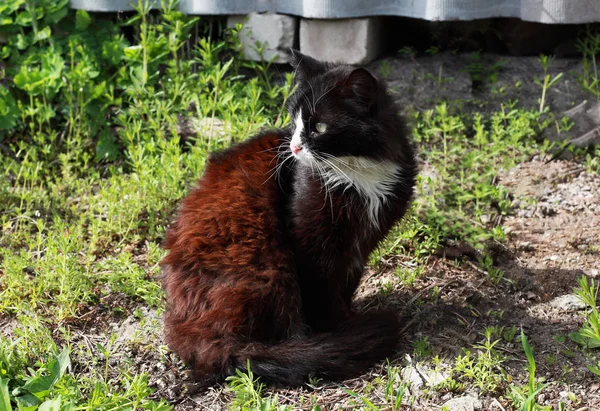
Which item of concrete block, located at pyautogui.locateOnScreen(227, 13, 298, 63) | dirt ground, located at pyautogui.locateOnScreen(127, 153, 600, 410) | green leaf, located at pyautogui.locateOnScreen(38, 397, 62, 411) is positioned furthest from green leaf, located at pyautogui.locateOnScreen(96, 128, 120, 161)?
green leaf, located at pyautogui.locateOnScreen(38, 397, 62, 411)

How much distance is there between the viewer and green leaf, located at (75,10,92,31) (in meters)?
4.46

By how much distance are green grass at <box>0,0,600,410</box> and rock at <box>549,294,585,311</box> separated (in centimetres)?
29

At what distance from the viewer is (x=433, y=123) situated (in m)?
4.21

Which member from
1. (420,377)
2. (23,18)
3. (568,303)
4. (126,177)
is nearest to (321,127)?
(420,377)

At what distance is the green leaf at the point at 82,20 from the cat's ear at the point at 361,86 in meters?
2.50

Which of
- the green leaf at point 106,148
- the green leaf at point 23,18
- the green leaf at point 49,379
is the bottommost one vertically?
the green leaf at point 49,379

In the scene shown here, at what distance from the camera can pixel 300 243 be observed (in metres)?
2.77

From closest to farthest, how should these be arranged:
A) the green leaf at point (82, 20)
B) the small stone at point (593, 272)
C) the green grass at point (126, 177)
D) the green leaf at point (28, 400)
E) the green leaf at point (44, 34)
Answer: the green leaf at point (28, 400) → the green grass at point (126, 177) → the small stone at point (593, 272) → the green leaf at point (44, 34) → the green leaf at point (82, 20)

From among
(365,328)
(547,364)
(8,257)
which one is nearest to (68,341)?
(8,257)

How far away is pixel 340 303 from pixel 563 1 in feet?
7.76

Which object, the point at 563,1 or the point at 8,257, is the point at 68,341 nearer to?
the point at 8,257

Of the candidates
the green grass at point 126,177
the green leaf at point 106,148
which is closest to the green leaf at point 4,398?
the green grass at point 126,177

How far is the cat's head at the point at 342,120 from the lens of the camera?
2.62 m

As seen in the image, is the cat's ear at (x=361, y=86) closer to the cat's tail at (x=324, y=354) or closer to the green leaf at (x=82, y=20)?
the cat's tail at (x=324, y=354)
